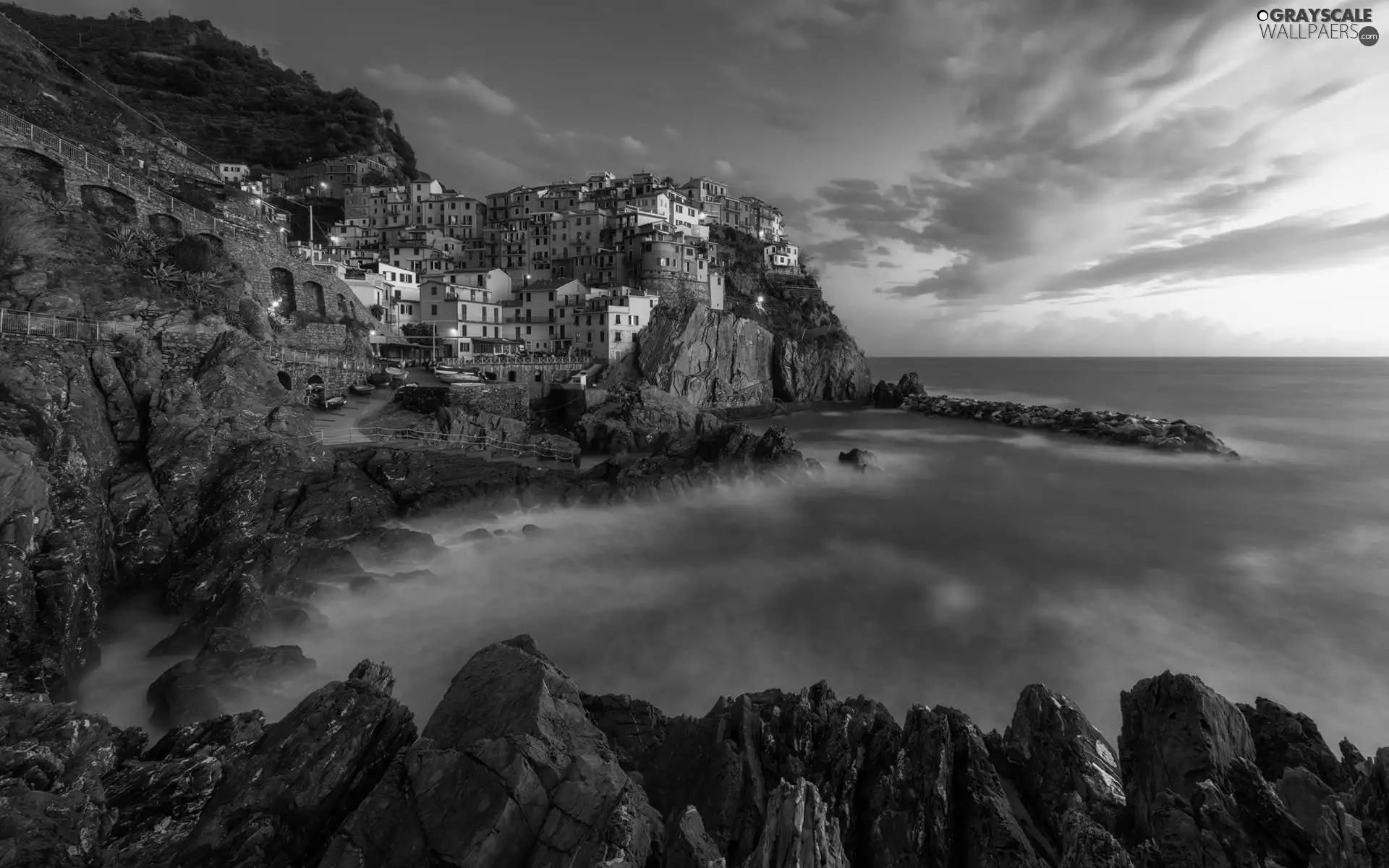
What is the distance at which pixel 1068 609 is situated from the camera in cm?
1905

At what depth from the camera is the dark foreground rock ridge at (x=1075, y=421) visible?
46562 mm

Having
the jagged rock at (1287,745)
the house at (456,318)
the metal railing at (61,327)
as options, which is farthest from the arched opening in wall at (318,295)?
the jagged rock at (1287,745)

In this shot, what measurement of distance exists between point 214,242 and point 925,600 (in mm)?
42529

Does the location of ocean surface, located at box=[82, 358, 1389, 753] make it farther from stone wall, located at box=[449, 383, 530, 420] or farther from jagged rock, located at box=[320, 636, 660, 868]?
stone wall, located at box=[449, 383, 530, 420]

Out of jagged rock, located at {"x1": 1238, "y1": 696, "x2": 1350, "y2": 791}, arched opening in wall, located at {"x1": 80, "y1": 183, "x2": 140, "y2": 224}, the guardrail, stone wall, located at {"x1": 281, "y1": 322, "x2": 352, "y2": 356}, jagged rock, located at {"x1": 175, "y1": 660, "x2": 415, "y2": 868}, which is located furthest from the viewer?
stone wall, located at {"x1": 281, "y1": 322, "x2": 352, "y2": 356}

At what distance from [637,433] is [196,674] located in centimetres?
3351

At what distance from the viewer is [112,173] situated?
29797mm

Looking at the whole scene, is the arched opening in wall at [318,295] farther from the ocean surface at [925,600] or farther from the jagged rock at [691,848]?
the jagged rock at [691,848]

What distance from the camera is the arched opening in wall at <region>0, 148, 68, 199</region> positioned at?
2570 cm

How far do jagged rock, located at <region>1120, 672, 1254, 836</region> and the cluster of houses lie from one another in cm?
5211

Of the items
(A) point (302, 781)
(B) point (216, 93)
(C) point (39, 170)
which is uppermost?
(B) point (216, 93)

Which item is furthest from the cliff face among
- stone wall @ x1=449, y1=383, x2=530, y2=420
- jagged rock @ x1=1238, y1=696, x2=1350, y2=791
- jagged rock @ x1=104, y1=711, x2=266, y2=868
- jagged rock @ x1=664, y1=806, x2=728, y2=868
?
jagged rock @ x1=664, y1=806, x2=728, y2=868

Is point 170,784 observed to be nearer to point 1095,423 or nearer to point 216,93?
point 1095,423

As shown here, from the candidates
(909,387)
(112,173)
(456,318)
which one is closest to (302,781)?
(112,173)
